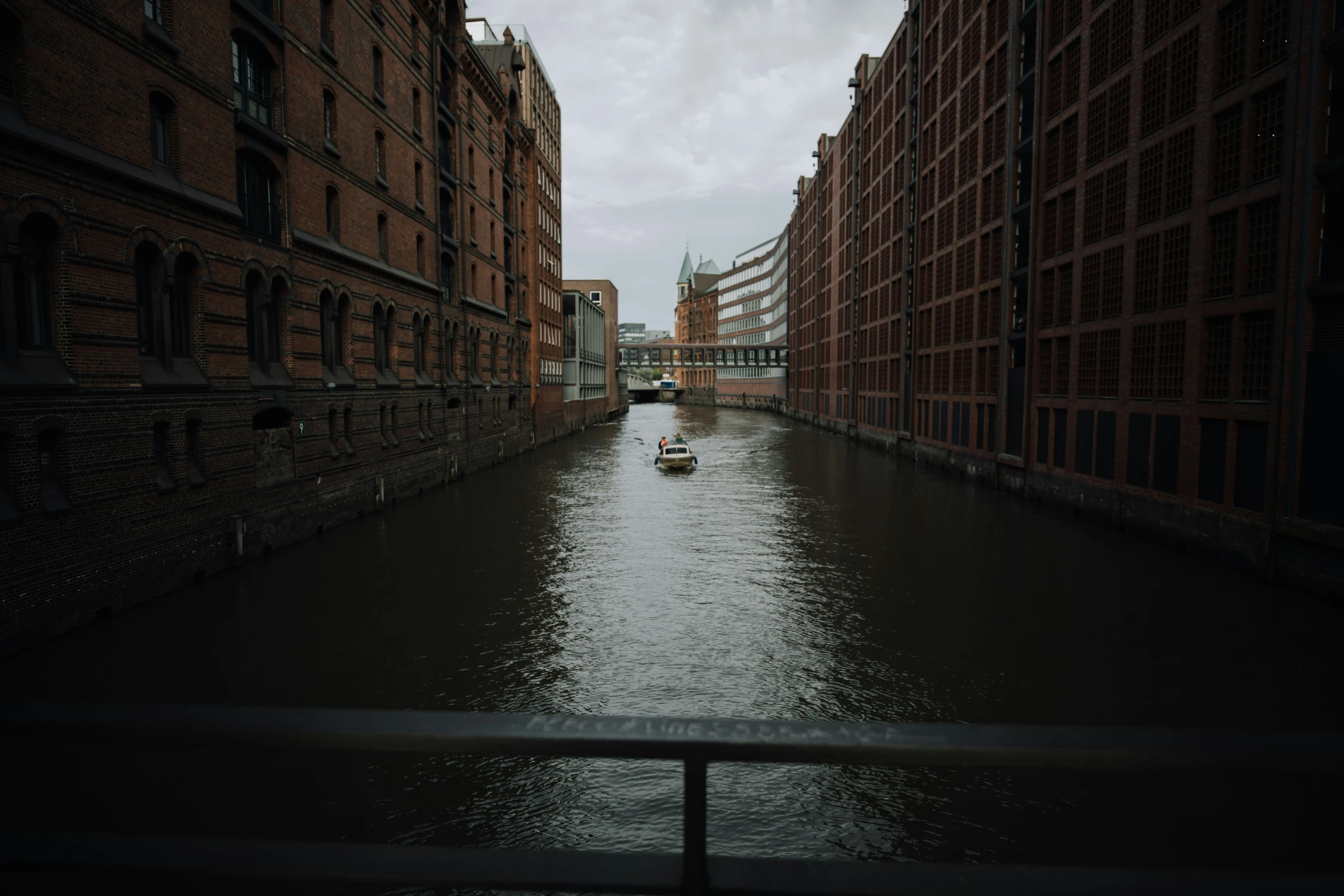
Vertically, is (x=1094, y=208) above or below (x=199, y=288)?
above

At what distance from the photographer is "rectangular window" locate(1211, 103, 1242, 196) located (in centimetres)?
1991

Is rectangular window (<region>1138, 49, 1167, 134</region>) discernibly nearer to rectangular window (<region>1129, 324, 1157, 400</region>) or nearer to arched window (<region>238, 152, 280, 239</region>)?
rectangular window (<region>1129, 324, 1157, 400</region>)

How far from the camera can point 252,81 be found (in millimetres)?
20344

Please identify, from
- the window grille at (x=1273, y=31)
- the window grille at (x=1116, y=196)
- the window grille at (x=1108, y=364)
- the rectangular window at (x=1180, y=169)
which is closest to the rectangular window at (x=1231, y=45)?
the window grille at (x=1273, y=31)

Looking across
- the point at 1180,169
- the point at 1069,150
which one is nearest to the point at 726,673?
the point at 1180,169

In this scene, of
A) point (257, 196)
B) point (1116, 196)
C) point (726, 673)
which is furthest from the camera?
point (1116, 196)

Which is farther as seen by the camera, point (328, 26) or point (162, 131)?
point (328, 26)

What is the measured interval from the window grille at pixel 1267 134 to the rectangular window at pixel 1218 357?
11.4 ft

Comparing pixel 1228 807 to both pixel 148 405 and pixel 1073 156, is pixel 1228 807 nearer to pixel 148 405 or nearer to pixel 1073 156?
pixel 148 405

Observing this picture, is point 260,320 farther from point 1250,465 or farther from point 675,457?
point 1250,465

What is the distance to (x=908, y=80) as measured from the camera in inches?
2060

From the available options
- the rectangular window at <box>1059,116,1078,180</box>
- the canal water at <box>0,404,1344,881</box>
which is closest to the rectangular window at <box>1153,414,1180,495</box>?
the canal water at <box>0,404,1344,881</box>

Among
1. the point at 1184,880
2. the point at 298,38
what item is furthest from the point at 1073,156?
the point at 1184,880

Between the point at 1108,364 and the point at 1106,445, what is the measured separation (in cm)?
270
